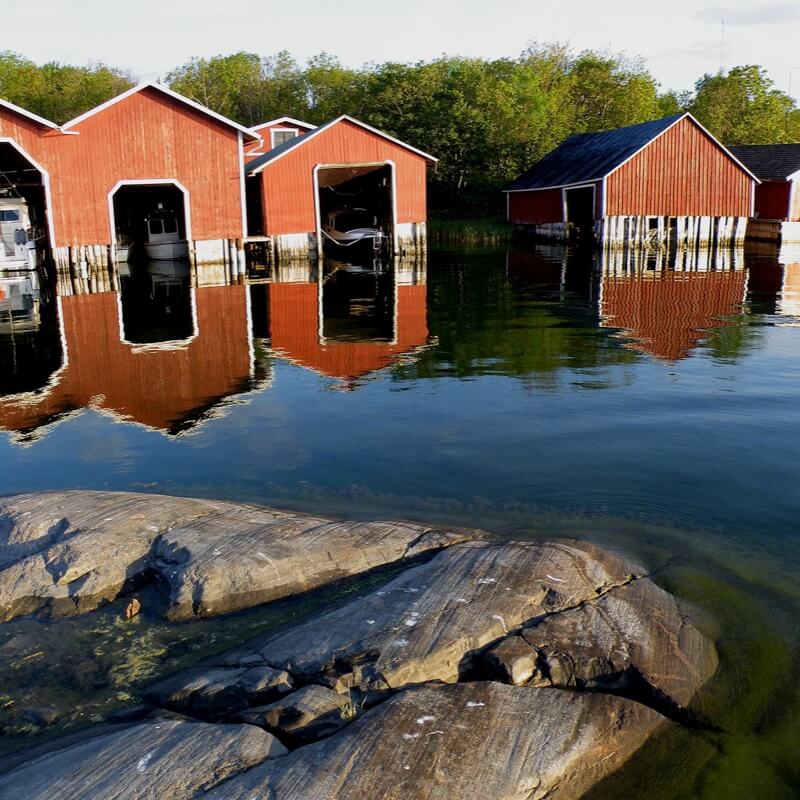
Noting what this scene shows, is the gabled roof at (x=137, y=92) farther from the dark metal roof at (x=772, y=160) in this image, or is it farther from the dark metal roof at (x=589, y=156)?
the dark metal roof at (x=772, y=160)

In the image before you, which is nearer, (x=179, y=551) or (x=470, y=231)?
(x=179, y=551)

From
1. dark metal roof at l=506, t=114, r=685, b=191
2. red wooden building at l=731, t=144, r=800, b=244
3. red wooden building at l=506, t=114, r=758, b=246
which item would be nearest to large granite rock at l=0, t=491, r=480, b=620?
red wooden building at l=506, t=114, r=758, b=246

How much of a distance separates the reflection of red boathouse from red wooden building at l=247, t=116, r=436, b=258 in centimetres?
1588

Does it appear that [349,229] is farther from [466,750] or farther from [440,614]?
[466,750]

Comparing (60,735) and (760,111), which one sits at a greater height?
(760,111)

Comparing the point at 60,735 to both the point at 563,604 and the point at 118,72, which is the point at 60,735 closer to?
the point at 563,604

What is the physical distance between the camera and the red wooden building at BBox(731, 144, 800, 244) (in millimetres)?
42188

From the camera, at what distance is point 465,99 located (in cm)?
4953

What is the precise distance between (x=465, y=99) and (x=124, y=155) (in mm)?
26070

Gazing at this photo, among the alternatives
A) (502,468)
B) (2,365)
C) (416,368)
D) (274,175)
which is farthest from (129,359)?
(274,175)

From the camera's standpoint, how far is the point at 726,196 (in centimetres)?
4056

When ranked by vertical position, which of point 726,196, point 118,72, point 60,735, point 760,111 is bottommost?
point 60,735

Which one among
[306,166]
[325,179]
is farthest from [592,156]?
[306,166]

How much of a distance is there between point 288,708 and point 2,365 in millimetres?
11713
